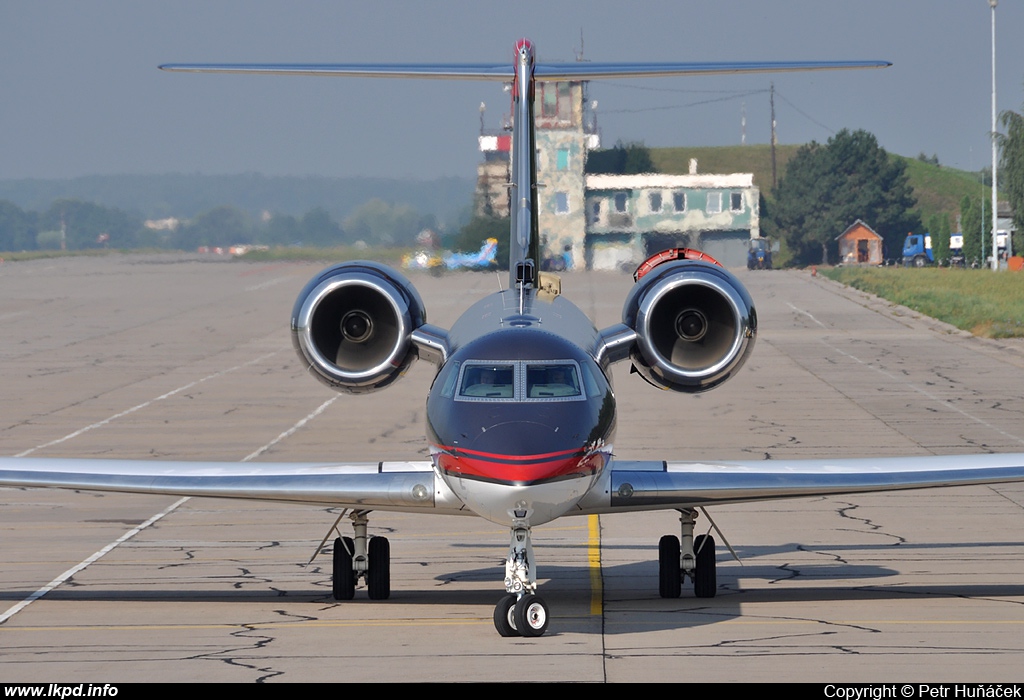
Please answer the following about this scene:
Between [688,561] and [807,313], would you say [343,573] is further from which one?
[807,313]

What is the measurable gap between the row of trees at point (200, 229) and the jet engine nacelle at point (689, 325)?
2669 cm

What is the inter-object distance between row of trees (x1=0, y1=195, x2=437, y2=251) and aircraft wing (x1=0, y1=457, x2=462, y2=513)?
2863 centimetres

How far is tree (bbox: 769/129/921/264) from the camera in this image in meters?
121

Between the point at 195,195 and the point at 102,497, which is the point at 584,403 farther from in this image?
the point at 195,195

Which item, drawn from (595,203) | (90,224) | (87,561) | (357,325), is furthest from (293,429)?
(90,224)

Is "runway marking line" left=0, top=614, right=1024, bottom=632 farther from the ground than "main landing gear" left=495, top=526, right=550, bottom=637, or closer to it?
closer to it

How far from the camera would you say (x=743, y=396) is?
39031 mm

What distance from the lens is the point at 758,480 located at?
14562 mm

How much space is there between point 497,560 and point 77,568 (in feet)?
16.4

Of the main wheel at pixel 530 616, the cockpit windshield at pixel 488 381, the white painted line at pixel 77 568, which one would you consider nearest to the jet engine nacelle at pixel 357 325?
the cockpit windshield at pixel 488 381

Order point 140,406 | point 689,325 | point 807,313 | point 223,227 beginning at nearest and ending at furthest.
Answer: point 689,325 < point 140,406 < point 223,227 < point 807,313

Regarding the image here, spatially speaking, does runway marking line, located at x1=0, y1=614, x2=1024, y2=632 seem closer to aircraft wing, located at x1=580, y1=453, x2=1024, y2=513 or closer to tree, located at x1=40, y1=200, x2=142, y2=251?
aircraft wing, located at x1=580, y1=453, x2=1024, y2=513

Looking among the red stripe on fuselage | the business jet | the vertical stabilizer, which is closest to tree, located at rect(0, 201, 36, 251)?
the vertical stabilizer
